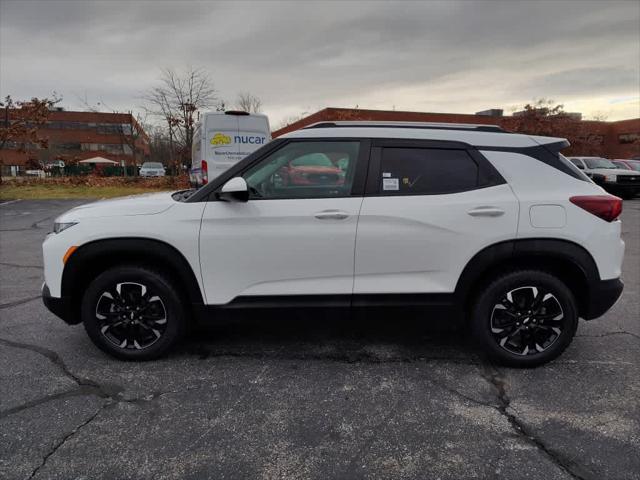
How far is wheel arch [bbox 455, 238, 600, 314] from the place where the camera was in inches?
125

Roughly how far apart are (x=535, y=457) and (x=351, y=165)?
2149 mm

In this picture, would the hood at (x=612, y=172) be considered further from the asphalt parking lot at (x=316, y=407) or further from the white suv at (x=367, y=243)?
the white suv at (x=367, y=243)

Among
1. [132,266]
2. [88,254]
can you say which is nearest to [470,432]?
[132,266]

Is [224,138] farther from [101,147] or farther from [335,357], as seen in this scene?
[101,147]

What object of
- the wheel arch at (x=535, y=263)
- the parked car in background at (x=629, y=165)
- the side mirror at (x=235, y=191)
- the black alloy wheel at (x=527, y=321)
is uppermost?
the parked car in background at (x=629, y=165)

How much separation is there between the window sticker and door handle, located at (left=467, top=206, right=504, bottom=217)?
0.54 meters

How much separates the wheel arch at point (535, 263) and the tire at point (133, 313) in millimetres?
2147

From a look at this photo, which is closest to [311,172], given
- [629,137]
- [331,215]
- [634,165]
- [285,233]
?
[331,215]

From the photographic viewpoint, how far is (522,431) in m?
2.58

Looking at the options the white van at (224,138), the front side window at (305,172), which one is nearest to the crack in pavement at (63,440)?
the front side window at (305,172)

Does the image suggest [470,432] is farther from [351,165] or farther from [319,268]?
[351,165]

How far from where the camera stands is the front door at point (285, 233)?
10.4 feet

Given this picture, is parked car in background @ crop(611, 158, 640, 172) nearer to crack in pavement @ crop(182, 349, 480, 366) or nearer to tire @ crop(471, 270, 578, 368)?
tire @ crop(471, 270, 578, 368)

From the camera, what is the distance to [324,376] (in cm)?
323
